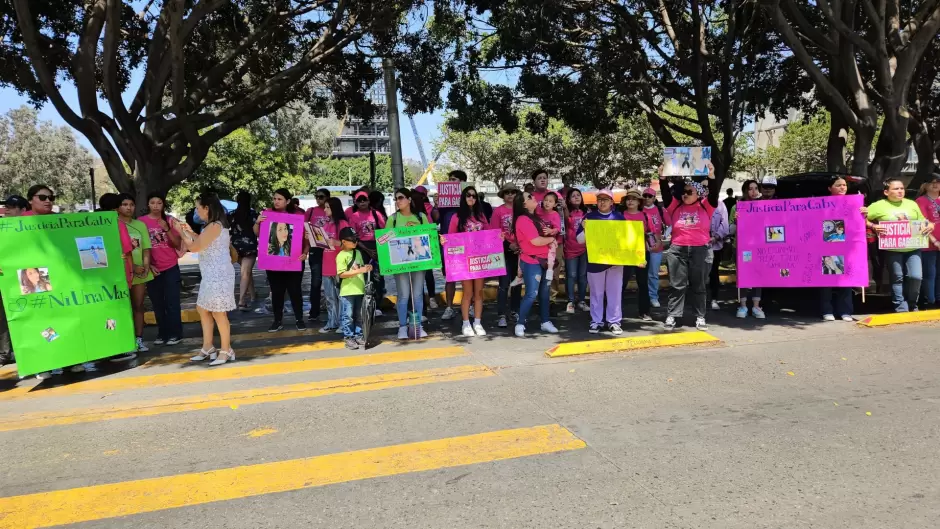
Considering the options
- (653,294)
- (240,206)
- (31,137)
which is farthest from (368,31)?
(31,137)

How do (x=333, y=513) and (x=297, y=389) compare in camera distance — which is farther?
(x=297, y=389)

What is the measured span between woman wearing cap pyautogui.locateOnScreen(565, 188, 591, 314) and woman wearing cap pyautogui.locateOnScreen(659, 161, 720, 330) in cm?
131

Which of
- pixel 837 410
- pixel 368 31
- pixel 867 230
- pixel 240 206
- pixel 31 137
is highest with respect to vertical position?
pixel 31 137

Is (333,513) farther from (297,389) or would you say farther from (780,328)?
(780,328)

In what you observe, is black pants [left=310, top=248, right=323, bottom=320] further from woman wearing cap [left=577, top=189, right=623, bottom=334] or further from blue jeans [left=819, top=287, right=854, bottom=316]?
blue jeans [left=819, top=287, right=854, bottom=316]

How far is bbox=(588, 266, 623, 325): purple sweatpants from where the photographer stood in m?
7.77

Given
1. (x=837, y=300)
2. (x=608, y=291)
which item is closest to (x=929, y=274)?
(x=837, y=300)

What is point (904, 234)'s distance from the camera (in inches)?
316

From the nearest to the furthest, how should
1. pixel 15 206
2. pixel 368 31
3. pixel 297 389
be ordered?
1. pixel 297 389
2. pixel 15 206
3. pixel 368 31

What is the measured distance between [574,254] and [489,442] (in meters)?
5.15

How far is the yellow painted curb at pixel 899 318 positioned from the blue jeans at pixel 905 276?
273 millimetres

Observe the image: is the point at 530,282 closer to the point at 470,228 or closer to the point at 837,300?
the point at 470,228

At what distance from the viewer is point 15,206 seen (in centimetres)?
676

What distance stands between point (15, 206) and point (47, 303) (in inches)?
67.8
